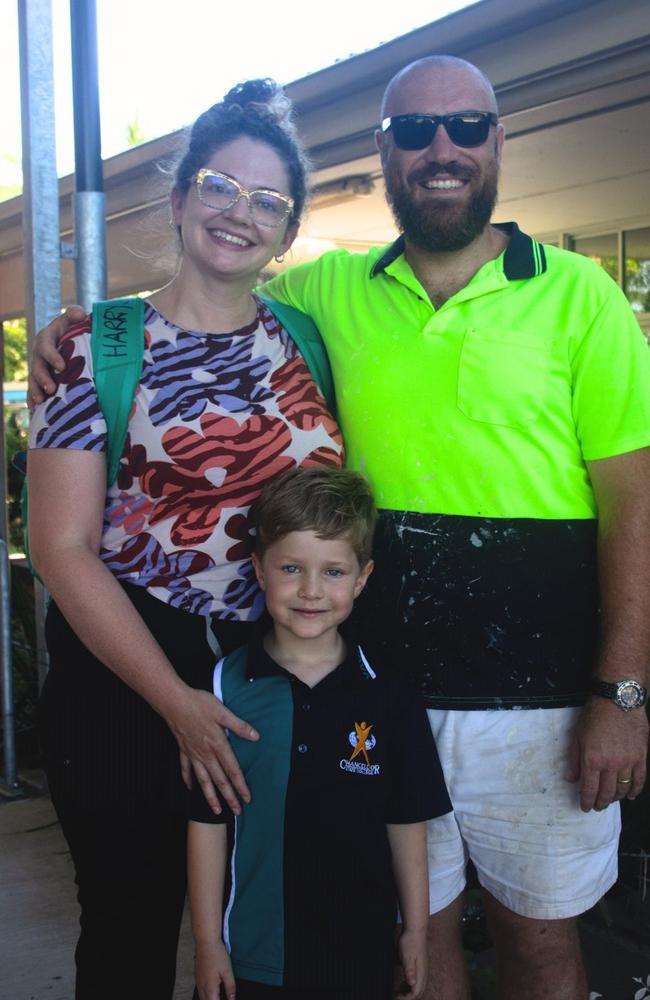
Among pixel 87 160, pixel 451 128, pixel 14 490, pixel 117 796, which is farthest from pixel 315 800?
pixel 14 490

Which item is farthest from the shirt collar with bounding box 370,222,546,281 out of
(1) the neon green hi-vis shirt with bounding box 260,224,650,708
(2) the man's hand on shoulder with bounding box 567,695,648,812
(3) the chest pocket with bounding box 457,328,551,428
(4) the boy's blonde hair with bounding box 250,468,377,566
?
(2) the man's hand on shoulder with bounding box 567,695,648,812

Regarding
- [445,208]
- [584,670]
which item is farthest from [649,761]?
[445,208]

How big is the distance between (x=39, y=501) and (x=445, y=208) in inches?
41.7

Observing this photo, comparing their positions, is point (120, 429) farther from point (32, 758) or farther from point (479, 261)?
point (32, 758)

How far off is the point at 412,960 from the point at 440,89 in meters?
1.88

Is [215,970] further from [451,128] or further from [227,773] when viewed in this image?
[451,128]

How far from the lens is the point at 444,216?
2.29 meters

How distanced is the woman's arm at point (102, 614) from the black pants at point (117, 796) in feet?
0.26

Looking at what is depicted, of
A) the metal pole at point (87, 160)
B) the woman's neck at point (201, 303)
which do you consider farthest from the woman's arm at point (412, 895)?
the metal pole at point (87, 160)

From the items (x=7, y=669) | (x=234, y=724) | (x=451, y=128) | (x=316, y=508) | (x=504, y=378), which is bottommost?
(x=7, y=669)

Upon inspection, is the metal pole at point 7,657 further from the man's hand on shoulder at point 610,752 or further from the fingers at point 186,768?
the man's hand on shoulder at point 610,752

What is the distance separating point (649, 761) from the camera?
370 cm

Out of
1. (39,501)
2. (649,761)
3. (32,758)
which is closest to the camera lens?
(39,501)

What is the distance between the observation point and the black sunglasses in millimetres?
2328
